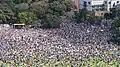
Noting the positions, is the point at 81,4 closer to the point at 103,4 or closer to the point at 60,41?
the point at 103,4

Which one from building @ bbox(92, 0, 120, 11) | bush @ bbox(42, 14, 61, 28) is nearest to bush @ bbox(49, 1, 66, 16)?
bush @ bbox(42, 14, 61, 28)

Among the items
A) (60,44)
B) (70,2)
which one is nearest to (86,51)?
(60,44)

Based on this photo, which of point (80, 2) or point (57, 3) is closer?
point (57, 3)

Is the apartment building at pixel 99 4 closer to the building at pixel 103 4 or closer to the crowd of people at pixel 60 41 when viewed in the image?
the building at pixel 103 4

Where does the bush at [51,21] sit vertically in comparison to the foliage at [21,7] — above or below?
below

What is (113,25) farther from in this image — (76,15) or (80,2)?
(80,2)

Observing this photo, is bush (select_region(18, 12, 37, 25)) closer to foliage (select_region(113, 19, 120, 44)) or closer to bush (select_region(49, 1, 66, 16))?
bush (select_region(49, 1, 66, 16))

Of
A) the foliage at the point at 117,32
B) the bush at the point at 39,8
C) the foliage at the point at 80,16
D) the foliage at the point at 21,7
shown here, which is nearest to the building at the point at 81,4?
the foliage at the point at 80,16
